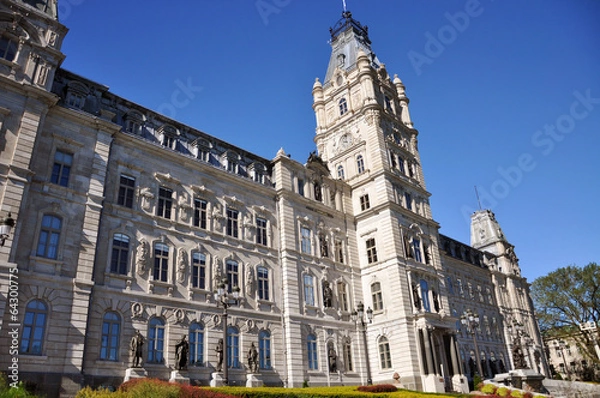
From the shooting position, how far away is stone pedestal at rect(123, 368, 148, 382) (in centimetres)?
2175

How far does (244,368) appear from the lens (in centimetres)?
2714

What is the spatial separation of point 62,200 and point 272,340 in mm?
15693

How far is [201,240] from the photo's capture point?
93.2 feet

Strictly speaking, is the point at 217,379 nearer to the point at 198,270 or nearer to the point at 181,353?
the point at 181,353

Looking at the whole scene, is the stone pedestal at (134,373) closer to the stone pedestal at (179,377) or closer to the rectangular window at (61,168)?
the stone pedestal at (179,377)

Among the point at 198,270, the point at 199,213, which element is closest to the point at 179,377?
the point at 198,270

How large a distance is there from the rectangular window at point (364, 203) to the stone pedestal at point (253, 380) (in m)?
18.5

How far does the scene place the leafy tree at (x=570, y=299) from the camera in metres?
57.3

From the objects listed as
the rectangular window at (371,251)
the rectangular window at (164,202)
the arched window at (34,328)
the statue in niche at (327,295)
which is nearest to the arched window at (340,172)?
the rectangular window at (371,251)

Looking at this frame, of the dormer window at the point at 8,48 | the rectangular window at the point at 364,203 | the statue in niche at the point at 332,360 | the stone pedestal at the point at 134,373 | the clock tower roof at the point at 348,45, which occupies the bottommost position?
the stone pedestal at the point at 134,373

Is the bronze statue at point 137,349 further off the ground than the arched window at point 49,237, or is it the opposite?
the arched window at point 49,237

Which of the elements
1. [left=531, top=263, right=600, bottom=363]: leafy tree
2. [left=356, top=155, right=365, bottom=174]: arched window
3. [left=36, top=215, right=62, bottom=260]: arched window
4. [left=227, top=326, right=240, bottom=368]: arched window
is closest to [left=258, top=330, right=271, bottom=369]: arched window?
[left=227, top=326, right=240, bottom=368]: arched window

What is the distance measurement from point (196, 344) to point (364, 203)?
20.6 m

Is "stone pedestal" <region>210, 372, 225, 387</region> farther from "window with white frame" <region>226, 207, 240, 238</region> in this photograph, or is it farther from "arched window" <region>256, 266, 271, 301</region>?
"window with white frame" <region>226, 207, 240, 238</region>
